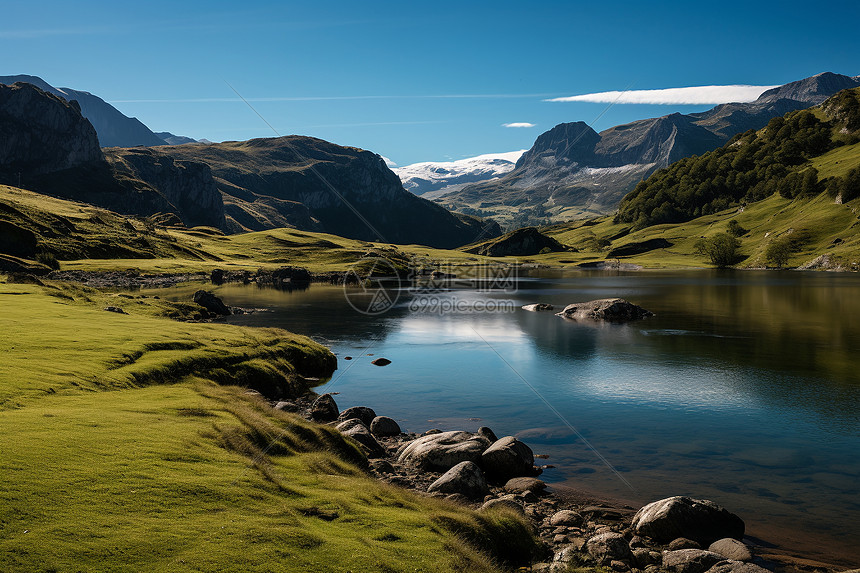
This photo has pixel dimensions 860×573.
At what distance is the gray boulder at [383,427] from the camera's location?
33500 mm

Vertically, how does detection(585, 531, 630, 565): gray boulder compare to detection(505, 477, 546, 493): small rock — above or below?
above

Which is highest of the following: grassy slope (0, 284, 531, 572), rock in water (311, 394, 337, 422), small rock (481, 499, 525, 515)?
grassy slope (0, 284, 531, 572)

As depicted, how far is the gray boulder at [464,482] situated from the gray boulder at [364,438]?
5.28 meters

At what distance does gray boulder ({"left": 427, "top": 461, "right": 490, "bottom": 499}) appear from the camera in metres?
23.5

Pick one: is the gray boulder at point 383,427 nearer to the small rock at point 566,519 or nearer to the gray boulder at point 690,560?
the small rock at point 566,519

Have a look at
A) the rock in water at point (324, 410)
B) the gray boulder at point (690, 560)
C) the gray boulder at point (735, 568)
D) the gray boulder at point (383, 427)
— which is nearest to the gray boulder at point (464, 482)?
the gray boulder at point (690, 560)

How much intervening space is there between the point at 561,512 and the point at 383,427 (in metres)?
14.6

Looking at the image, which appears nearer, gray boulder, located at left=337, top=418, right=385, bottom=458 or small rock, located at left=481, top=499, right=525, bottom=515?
small rock, located at left=481, top=499, right=525, bottom=515

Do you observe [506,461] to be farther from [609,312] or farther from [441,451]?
[609,312]

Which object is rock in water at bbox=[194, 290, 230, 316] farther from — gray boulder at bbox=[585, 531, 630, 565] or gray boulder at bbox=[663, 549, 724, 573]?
gray boulder at bbox=[663, 549, 724, 573]

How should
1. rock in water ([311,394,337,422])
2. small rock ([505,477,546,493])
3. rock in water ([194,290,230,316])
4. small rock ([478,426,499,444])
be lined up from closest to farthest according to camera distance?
small rock ([505,477,546,493]) < small rock ([478,426,499,444]) < rock in water ([311,394,337,422]) < rock in water ([194,290,230,316])

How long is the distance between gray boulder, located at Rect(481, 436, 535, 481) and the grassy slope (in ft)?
24.1

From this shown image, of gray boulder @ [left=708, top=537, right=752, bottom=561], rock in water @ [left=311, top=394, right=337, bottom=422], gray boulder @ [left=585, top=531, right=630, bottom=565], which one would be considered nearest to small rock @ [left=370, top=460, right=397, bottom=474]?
A: rock in water @ [left=311, top=394, right=337, bottom=422]

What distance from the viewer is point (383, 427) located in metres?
33.8
